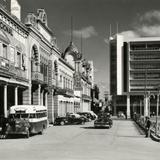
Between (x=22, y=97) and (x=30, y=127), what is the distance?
45.9 feet

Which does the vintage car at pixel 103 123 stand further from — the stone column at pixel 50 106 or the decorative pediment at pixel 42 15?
the decorative pediment at pixel 42 15

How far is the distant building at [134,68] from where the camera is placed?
136750mm

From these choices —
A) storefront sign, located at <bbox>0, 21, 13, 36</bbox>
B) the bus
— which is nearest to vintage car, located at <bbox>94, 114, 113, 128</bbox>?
the bus

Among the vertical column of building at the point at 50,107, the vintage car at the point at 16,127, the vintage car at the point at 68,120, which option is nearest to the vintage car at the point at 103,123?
the vintage car at the point at 68,120

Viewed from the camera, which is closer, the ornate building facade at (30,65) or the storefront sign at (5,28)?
the storefront sign at (5,28)

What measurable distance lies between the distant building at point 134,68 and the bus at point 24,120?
108 metres

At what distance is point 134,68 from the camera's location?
137625mm

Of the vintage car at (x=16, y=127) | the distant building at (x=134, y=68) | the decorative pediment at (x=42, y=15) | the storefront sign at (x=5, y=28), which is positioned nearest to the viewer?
the vintage car at (x=16, y=127)

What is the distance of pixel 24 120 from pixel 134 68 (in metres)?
113

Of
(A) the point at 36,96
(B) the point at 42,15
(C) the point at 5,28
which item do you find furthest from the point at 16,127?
(B) the point at 42,15

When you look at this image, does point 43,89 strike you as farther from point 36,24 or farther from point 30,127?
point 30,127

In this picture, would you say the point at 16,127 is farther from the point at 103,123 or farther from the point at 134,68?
the point at 134,68

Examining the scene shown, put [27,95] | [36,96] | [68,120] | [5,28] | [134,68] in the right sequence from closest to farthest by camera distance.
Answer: [5,28] → [27,95] → [36,96] → [68,120] → [134,68]

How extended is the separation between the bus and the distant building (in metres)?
108
